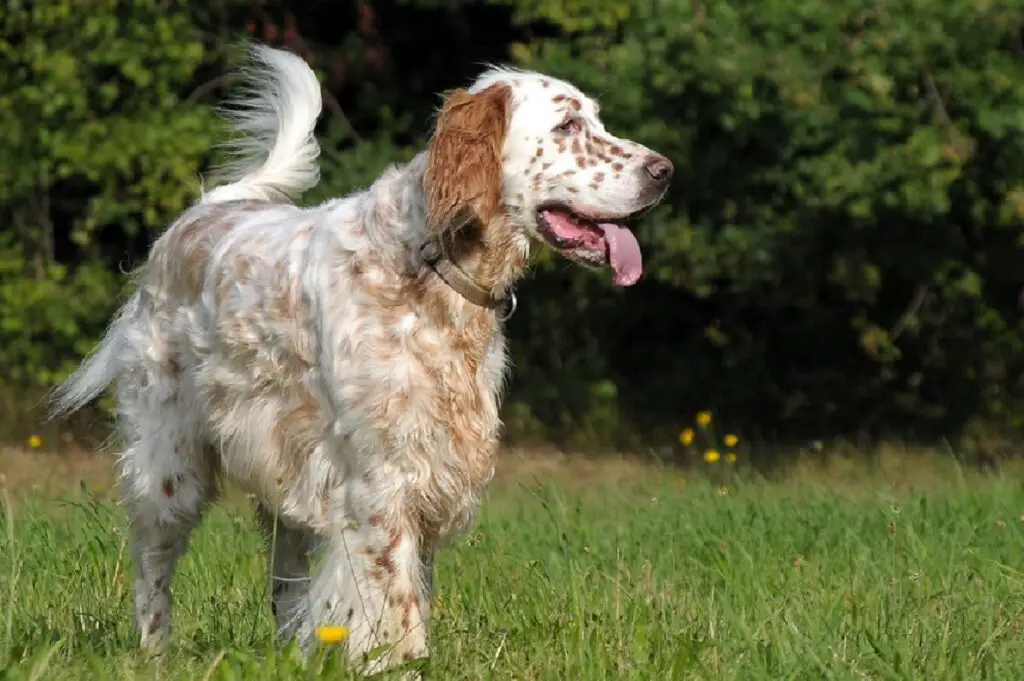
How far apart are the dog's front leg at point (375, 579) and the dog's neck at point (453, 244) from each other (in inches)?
23.6

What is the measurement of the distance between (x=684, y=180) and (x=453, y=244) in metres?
5.61

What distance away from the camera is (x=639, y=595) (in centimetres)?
475

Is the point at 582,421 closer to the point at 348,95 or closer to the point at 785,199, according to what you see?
the point at 785,199

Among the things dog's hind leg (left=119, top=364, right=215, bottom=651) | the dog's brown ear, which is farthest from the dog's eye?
dog's hind leg (left=119, top=364, right=215, bottom=651)

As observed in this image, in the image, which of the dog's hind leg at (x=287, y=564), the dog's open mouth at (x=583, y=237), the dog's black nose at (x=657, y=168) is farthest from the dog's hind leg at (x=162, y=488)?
the dog's black nose at (x=657, y=168)

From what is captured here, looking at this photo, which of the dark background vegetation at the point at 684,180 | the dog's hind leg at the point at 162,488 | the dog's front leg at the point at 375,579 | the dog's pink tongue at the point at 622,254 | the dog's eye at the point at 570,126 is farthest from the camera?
the dark background vegetation at the point at 684,180

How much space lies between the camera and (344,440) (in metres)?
4.52

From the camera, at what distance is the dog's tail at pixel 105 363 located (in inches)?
213

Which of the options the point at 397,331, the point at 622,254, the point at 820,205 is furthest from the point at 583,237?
the point at 820,205

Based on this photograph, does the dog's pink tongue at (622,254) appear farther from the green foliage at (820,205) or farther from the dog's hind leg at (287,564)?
the green foliage at (820,205)

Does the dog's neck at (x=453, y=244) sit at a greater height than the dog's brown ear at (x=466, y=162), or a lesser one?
lesser

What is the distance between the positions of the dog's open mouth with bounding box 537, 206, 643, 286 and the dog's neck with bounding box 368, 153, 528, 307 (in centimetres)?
9

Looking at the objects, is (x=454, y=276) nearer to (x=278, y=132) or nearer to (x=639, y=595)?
(x=639, y=595)

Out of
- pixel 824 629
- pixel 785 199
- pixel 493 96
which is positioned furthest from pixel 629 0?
pixel 824 629
